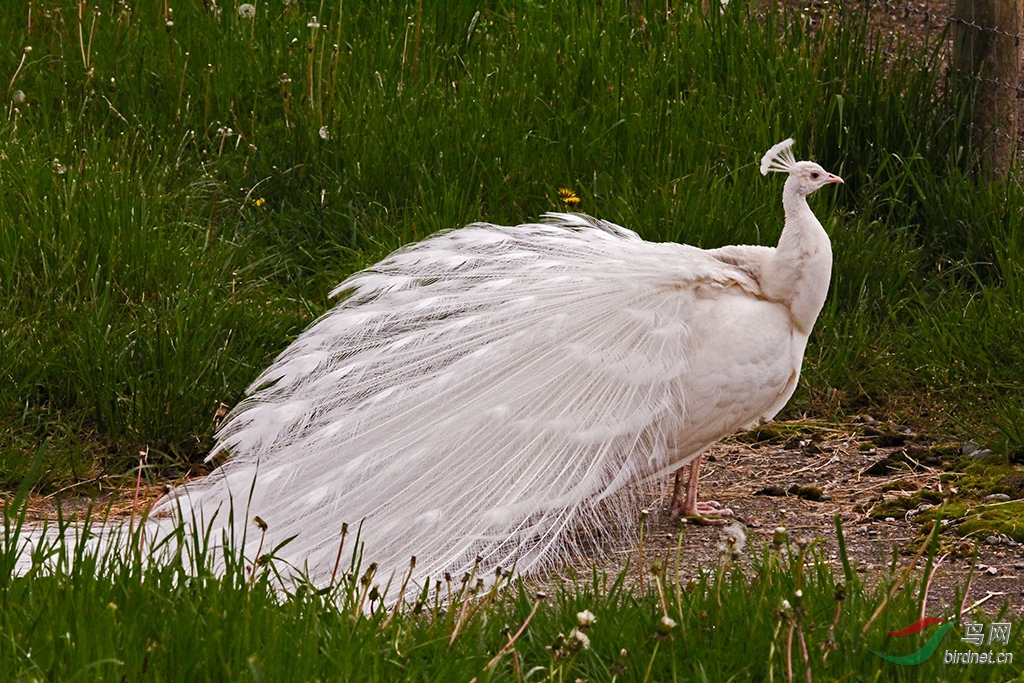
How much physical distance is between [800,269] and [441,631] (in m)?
1.87

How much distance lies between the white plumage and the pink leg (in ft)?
0.66

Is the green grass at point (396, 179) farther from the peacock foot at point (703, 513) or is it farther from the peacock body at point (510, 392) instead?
the peacock foot at point (703, 513)

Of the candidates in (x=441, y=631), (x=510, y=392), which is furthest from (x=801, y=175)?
(x=441, y=631)

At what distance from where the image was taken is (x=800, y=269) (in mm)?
4211

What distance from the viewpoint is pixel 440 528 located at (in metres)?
3.63

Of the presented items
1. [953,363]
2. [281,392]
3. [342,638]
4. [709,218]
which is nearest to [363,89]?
[709,218]

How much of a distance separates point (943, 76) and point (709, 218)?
1530 mm

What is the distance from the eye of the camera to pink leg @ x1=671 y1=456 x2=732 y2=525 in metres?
4.29

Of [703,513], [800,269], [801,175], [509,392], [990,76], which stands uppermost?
[990,76]

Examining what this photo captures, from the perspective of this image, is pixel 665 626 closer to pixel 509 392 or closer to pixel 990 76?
pixel 509 392

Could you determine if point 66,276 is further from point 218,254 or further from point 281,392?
point 281,392

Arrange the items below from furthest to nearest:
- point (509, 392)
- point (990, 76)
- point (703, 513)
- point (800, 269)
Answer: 1. point (990, 76)
2. point (703, 513)
3. point (800, 269)
4. point (509, 392)

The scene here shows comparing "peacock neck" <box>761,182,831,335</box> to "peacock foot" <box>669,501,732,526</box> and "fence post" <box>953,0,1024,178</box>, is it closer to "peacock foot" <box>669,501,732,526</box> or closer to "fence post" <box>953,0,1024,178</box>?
"peacock foot" <box>669,501,732,526</box>

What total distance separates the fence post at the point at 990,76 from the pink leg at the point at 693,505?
7.24 feet
